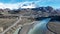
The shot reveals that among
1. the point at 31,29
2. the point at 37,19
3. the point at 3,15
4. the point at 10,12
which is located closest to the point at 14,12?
the point at 10,12

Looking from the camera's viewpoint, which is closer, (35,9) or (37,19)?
(37,19)

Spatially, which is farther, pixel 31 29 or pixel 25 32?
pixel 31 29

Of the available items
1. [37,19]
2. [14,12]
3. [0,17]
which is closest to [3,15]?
[0,17]

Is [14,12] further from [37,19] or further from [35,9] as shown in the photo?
[37,19]

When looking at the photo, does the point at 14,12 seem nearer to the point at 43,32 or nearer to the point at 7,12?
the point at 7,12

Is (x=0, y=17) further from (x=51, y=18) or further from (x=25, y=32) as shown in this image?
(x=25, y=32)

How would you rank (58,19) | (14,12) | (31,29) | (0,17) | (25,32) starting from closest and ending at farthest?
(25,32) → (31,29) → (58,19) → (0,17) → (14,12)

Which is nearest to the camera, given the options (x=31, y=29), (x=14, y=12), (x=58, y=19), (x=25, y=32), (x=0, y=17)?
(x=25, y=32)

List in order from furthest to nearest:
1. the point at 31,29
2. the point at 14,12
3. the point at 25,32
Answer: the point at 14,12
the point at 31,29
the point at 25,32
